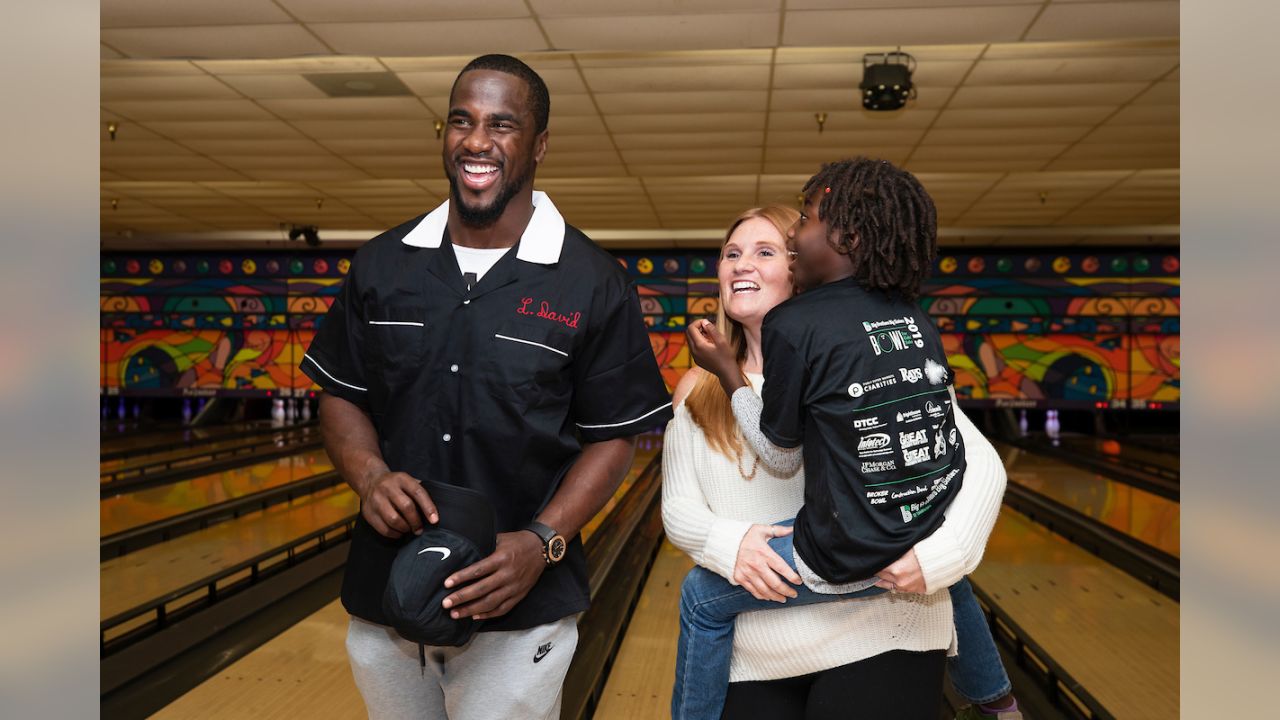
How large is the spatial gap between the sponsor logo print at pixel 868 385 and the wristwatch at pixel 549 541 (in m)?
0.46

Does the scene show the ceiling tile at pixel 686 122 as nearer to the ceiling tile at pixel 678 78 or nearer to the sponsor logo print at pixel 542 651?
the ceiling tile at pixel 678 78

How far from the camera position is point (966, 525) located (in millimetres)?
1426

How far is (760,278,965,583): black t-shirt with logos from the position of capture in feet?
4.46

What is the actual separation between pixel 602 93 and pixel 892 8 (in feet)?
6.48

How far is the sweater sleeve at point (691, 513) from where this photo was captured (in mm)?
1499

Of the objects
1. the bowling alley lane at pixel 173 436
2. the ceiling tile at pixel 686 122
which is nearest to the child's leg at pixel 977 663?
the ceiling tile at pixel 686 122

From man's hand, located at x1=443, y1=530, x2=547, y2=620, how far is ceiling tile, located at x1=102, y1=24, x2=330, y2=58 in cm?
387

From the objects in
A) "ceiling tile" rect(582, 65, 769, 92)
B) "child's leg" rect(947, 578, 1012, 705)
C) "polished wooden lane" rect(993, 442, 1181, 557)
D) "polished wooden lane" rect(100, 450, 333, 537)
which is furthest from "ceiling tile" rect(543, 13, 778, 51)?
"polished wooden lane" rect(100, 450, 333, 537)

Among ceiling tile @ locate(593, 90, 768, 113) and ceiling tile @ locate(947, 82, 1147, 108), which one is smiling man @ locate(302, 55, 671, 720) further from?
ceiling tile @ locate(947, 82, 1147, 108)

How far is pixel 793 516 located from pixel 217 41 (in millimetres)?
4234

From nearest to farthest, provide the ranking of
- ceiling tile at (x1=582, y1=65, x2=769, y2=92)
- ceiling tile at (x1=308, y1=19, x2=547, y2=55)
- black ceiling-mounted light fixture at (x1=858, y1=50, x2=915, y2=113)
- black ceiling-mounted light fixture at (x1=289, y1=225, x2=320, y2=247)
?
ceiling tile at (x1=308, y1=19, x2=547, y2=55), black ceiling-mounted light fixture at (x1=858, y1=50, x2=915, y2=113), ceiling tile at (x1=582, y1=65, x2=769, y2=92), black ceiling-mounted light fixture at (x1=289, y1=225, x2=320, y2=247)
